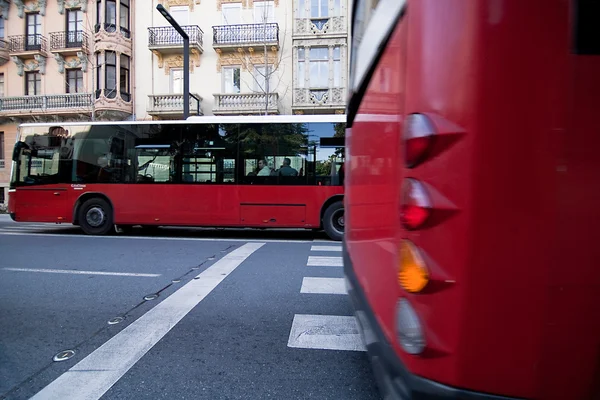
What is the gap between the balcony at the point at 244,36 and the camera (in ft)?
59.0

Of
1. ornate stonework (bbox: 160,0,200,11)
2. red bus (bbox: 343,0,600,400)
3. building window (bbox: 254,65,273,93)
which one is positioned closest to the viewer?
red bus (bbox: 343,0,600,400)

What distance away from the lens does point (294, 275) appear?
16.1 ft

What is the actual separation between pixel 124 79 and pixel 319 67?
11165mm

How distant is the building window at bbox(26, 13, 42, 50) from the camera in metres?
20.4

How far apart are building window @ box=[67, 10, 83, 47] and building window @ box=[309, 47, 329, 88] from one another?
13703mm

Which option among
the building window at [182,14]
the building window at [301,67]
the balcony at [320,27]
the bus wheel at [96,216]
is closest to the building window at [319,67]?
the building window at [301,67]

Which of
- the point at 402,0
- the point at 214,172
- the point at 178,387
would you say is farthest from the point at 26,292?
the point at 402,0

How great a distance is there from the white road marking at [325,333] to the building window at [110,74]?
1994 centimetres

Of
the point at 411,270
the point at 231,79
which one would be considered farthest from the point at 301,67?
the point at 411,270

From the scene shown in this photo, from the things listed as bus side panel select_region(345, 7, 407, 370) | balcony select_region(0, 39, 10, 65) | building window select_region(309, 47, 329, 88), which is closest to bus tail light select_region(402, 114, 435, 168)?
bus side panel select_region(345, 7, 407, 370)

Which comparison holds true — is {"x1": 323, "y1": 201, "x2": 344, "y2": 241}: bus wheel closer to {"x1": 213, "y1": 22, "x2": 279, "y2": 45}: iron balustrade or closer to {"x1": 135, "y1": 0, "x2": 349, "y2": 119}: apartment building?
{"x1": 135, "y1": 0, "x2": 349, "y2": 119}: apartment building

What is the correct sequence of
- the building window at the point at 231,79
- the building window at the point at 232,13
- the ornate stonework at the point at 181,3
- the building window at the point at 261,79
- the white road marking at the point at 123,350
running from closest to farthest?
the white road marking at the point at 123,350
the building window at the point at 261,79
the building window at the point at 232,13
the building window at the point at 231,79
the ornate stonework at the point at 181,3

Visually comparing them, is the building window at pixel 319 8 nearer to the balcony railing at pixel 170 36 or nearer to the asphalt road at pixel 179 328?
the balcony railing at pixel 170 36

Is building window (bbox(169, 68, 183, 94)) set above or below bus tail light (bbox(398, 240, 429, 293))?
above
